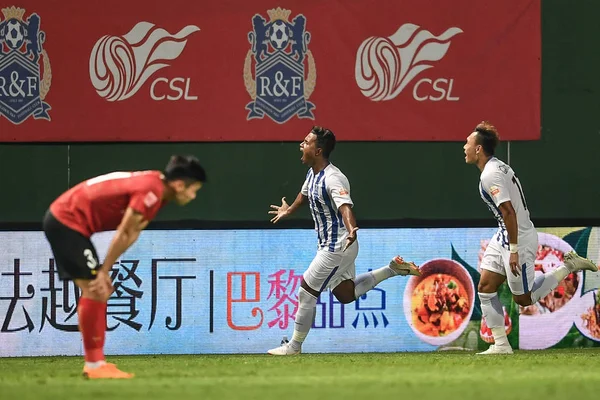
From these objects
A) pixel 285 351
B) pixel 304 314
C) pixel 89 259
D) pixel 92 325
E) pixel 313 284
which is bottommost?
pixel 285 351

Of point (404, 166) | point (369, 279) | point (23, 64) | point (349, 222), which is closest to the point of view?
point (349, 222)

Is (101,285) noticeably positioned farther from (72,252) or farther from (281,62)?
(281,62)

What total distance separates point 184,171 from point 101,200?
565 millimetres

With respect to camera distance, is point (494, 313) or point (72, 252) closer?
point (72, 252)

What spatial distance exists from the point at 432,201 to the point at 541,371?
5297 mm

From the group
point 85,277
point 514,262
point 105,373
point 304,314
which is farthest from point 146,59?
point 105,373

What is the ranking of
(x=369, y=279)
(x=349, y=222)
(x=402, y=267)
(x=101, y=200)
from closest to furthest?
(x=101, y=200) < (x=349, y=222) < (x=369, y=279) < (x=402, y=267)

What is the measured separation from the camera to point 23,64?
12289mm

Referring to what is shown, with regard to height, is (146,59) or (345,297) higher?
(146,59)

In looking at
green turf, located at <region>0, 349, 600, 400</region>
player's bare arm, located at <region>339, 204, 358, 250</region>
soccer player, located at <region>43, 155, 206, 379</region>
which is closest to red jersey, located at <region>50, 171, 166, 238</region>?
soccer player, located at <region>43, 155, 206, 379</region>

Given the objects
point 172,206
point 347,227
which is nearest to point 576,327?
point 347,227

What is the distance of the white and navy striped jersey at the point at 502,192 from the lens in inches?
364

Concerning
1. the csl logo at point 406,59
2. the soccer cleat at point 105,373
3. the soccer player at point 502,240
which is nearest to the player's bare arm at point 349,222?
the soccer player at point 502,240

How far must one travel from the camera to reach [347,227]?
31.0 feet
